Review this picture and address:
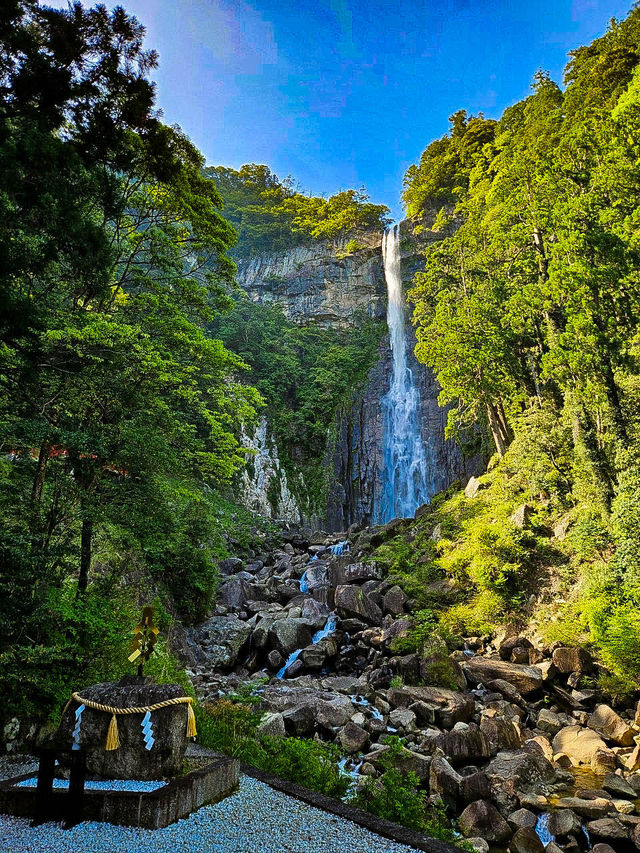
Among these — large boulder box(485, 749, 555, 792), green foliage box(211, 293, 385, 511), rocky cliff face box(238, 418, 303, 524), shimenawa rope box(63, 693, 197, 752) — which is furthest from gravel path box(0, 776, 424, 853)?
green foliage box(211, 293, 385, 511)

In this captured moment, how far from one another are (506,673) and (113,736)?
27.6 ft

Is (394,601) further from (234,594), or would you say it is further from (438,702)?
(234,594)

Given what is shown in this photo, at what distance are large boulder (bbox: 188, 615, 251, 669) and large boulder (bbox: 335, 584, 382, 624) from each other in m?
2.83

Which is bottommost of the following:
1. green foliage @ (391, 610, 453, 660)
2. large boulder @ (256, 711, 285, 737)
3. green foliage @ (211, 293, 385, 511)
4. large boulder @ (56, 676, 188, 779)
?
large boulder @ (256, 711, 285, 737)

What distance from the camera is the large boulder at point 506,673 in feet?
29.6

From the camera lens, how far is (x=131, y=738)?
12.7 ft

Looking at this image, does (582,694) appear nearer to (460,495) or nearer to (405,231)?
(460,495)

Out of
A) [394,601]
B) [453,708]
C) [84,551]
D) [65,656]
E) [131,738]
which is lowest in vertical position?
[453,708]

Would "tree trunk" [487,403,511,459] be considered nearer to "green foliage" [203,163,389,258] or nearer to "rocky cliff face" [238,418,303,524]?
"rocky cliff face" [238,418,303,524]

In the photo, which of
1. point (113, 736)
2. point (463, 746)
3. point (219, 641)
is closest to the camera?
point (113, 736)

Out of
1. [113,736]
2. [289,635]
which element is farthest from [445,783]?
[289,635]

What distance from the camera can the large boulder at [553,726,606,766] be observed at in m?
6.71

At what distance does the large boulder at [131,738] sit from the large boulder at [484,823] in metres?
3.43

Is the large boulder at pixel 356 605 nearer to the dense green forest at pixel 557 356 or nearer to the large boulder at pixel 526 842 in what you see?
the dense green forest at pixel 557 356
